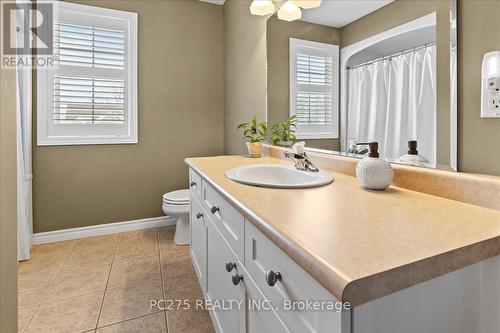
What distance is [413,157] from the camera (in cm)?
109

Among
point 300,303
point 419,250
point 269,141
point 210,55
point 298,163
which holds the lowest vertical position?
point 300,303

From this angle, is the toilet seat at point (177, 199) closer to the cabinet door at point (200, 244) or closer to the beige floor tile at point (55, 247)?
the cabinet door at point (200, 244)

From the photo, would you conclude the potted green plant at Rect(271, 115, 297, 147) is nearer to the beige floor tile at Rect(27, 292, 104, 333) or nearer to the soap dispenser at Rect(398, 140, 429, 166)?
the soap dispenser at Rect(398, 140, 429, 166)

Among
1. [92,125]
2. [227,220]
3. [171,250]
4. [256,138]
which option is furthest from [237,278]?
[92,125]

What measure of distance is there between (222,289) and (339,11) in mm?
1533

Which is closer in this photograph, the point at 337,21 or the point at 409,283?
the point at 409,283

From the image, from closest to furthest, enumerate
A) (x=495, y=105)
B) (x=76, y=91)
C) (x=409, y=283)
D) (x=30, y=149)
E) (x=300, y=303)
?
(x=409, y=283)
(x=300, y=303)
(x=495, y=105)
(x=30, y=149)
(x=76, y=91)

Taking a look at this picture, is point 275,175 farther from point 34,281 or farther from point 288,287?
point 34,281

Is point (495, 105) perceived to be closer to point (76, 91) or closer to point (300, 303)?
point (300, 303)

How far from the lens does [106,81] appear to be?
279 cm

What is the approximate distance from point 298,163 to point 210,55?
2258 mm

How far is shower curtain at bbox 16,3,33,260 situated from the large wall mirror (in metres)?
2.05

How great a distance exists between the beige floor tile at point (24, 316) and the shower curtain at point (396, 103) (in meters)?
2.03

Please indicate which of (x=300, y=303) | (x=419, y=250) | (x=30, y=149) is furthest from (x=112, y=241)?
(x=419, y=250)
